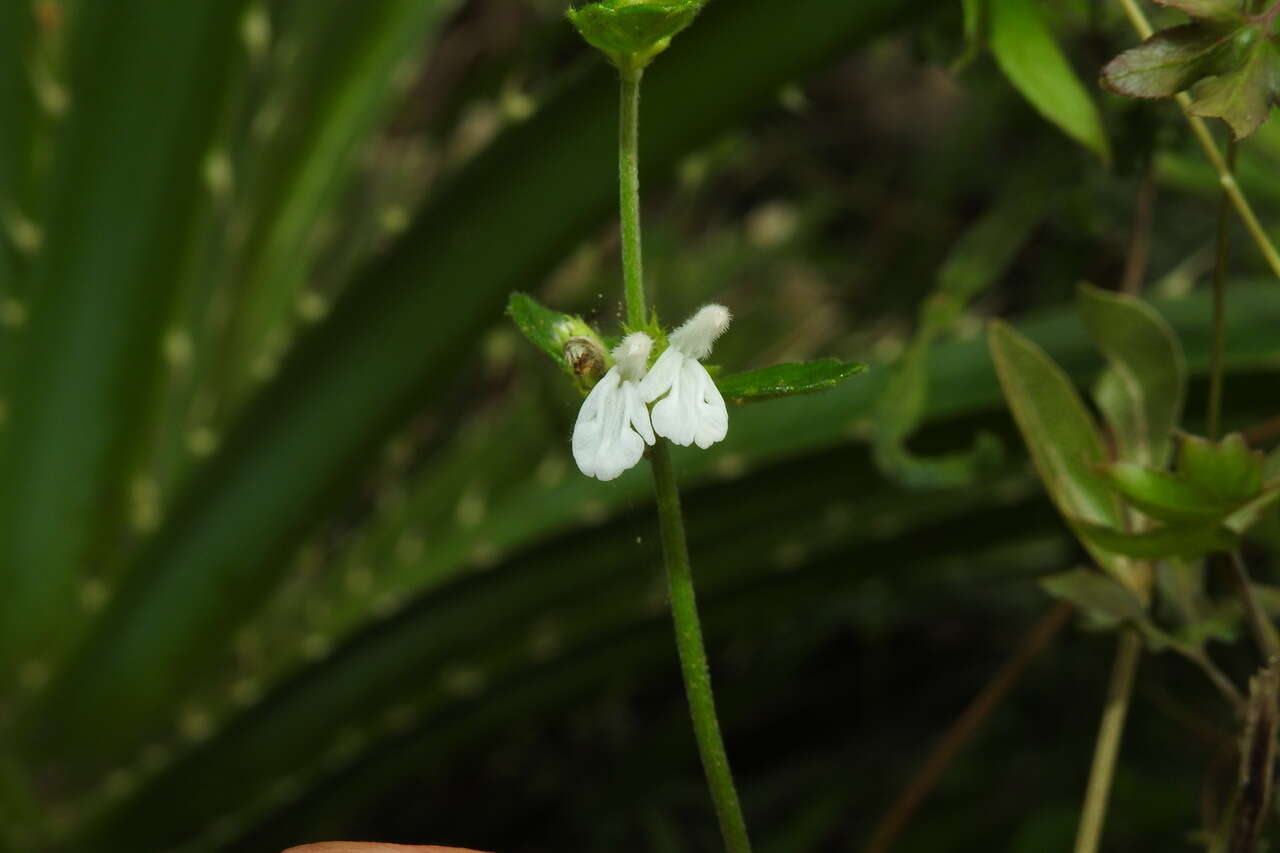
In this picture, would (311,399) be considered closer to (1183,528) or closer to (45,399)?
(45,399)

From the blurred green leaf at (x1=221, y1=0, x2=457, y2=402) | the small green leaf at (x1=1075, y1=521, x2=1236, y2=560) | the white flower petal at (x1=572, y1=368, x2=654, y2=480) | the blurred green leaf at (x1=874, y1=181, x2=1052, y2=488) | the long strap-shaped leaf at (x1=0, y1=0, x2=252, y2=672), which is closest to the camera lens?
the white flower petal at (x1=572, y1=368, x2=654, y2=480)

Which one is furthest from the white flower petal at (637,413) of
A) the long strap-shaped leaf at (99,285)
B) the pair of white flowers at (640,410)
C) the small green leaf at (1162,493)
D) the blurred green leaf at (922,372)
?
the long strap-shaped leaf at (99,285)

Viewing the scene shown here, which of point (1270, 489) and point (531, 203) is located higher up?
point (531, 203)

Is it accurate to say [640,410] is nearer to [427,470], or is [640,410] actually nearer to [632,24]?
[632,24]

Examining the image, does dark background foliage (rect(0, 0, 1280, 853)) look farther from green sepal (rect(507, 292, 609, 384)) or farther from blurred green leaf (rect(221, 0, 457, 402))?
green sepal (rect(507, 292, 609, 384))

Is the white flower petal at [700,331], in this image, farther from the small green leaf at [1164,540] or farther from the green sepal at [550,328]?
the small green leaf at [1164,540]

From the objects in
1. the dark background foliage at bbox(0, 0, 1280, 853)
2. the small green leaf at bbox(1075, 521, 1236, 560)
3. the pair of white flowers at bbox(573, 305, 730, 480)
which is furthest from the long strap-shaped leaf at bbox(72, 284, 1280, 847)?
the pair of white flowers at bbox(573, 305, 730, 480)

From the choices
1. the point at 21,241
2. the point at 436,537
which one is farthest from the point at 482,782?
the point at 21,241
